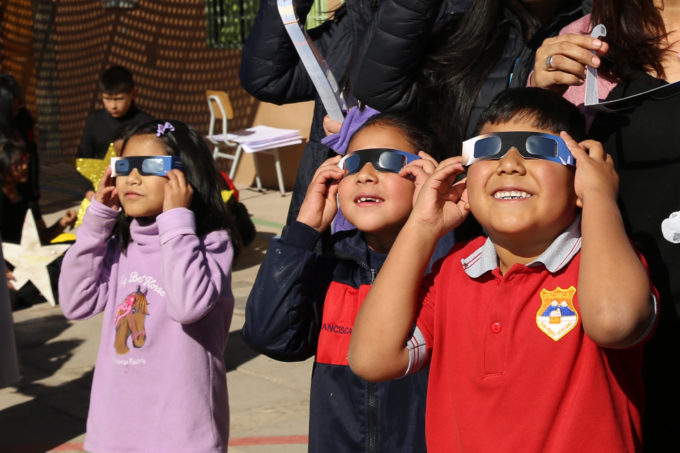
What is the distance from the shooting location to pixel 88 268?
3.47 meters

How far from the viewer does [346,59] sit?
142 inches

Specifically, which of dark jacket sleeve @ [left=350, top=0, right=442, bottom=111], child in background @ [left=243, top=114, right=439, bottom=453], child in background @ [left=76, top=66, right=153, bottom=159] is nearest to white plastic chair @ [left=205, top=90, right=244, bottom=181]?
child in background @ [left=76, top=66, right=153, bottom=159]

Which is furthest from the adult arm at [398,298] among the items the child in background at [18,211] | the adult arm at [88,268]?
the child in background at [18,211]

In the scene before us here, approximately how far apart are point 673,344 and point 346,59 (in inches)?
74.4

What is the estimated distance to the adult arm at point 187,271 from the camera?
3156mm

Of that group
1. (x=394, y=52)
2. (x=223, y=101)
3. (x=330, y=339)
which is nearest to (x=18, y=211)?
(x=223, y=101)

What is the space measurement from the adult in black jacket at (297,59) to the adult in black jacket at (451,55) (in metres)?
0.62

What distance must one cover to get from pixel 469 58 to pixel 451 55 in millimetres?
99

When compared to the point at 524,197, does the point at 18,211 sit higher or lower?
lower

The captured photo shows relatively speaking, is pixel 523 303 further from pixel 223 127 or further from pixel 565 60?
pixel 223 127

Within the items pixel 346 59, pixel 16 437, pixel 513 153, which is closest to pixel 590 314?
pixel 513 153

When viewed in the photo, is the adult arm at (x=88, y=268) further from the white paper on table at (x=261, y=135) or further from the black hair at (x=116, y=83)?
the white paper on table at (x=261, y=135)

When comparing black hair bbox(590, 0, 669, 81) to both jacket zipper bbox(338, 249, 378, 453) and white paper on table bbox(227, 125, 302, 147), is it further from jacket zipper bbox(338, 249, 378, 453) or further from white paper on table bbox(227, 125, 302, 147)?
white paper on table bbox(227, 125, 302, 147)

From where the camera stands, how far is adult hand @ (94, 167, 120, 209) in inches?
138
